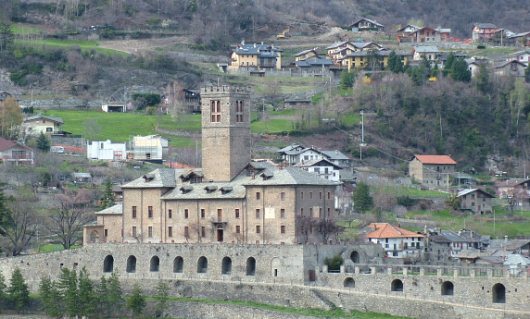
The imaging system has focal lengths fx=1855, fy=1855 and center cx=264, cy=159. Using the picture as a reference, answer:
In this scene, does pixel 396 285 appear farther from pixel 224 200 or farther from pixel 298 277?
pixel 224 200

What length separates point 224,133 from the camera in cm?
10931

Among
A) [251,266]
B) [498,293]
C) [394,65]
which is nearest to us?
[498,293]

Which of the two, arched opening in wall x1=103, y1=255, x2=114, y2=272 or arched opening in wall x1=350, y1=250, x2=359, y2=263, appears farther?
arched opening in wall x1=103, y1=255, x2=114, y2=272

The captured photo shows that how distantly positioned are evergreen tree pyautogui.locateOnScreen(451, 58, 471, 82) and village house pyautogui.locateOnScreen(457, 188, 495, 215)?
28.9 meters

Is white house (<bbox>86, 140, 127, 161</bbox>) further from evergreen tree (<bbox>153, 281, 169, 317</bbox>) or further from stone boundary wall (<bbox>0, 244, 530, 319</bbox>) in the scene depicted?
evergreen tree (<bbox>153, 281, 169, 317</bbox>)

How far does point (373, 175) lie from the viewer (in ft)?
471

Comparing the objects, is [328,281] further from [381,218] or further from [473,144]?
[473,144]

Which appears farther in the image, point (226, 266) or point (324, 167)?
point (324, 167)

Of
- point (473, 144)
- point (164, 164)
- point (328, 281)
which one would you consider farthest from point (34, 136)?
point (328, 281)

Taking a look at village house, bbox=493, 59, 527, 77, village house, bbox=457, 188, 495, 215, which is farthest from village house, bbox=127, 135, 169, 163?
village house, bbox=493, 59, 527, 77

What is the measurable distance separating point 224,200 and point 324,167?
33558 mm

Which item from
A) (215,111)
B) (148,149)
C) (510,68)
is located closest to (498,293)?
(215,111)

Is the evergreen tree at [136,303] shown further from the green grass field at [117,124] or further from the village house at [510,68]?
the village house at [510,68]

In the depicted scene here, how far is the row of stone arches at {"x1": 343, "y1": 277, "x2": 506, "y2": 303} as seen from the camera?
3703 inches
